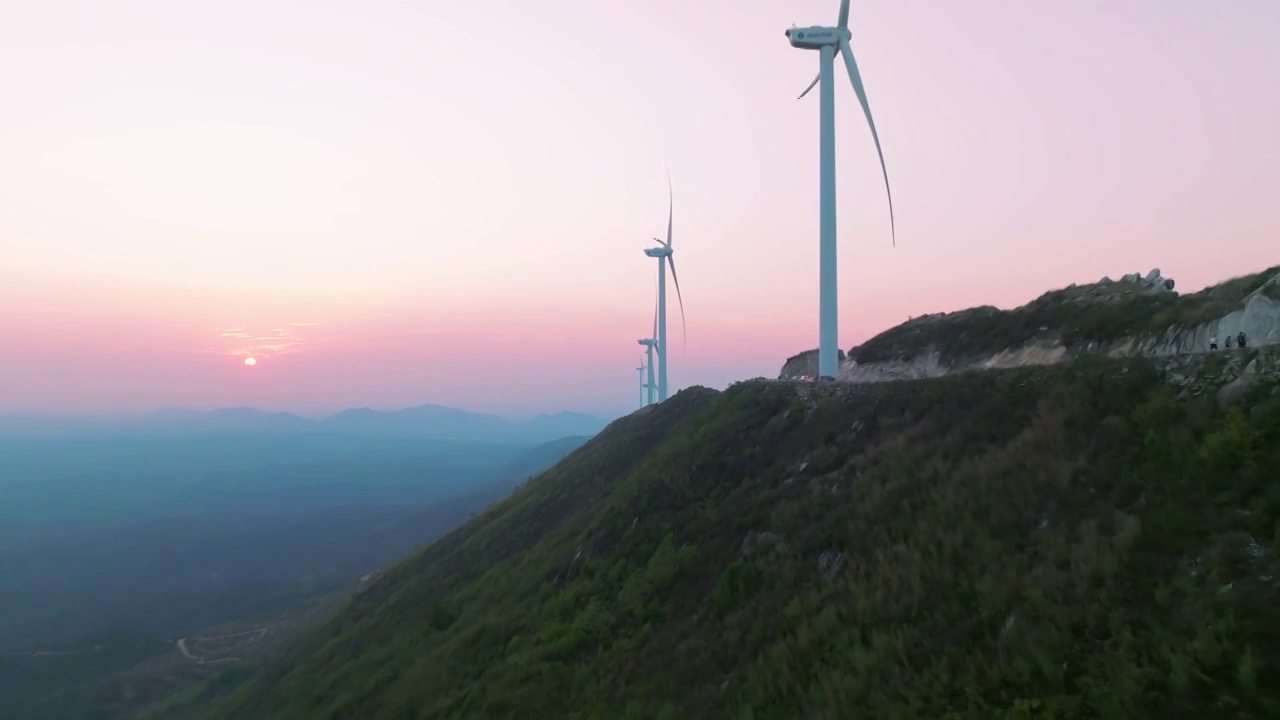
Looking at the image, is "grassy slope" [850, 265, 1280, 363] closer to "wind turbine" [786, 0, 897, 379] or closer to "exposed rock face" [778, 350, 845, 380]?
"wind turbine" [786, 0, 897, 379]

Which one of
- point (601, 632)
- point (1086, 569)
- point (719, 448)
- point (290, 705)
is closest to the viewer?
point (1086, 569)

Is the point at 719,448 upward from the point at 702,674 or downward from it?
upward

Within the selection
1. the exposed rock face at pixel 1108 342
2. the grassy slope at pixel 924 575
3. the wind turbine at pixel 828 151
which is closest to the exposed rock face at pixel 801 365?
the exposed rock face at pixel 1108 342

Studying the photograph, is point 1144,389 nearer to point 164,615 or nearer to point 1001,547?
point 1001,547

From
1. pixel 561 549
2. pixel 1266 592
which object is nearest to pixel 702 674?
pixel 1266 592

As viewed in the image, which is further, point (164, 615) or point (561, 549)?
point (164, 615)

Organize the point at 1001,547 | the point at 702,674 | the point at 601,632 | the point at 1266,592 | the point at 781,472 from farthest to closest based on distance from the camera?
the point at 781,472, the point at 601,632, the point at 702,674, the point at 1001,547, the point at 1266,592
